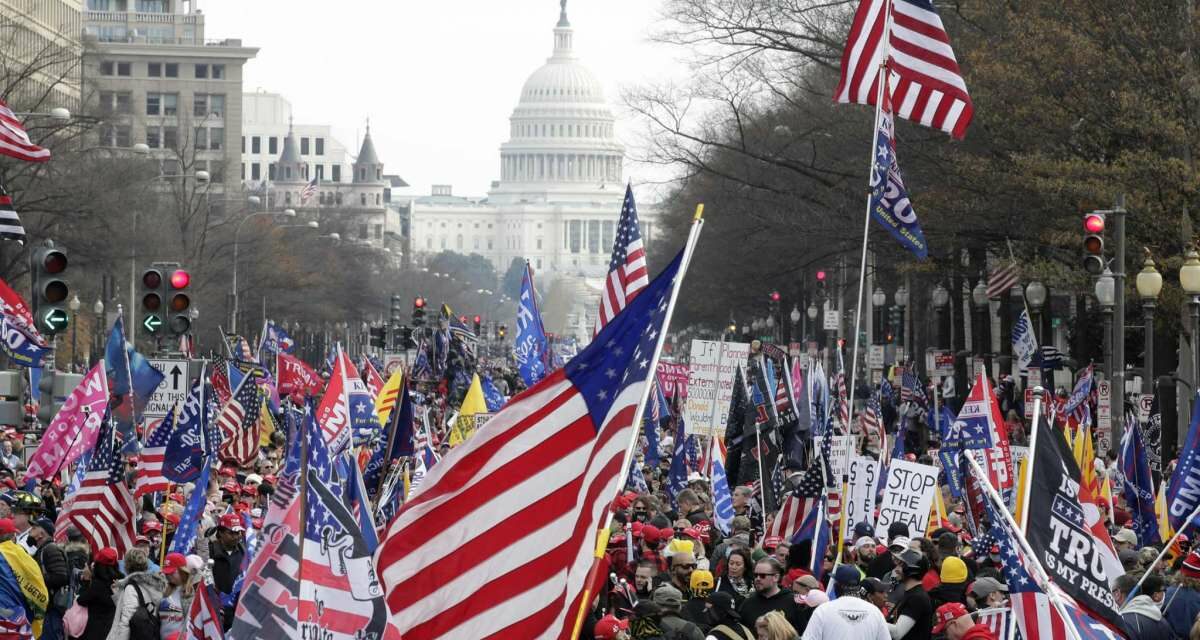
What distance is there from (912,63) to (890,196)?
1.12 metres

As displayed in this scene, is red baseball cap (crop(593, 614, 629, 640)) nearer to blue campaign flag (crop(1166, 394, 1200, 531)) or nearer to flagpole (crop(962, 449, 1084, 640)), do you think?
flagpole (crop(962, 449, 1084, 640))

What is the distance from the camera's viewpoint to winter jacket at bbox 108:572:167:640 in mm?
12641

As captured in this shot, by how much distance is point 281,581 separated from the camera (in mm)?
10234

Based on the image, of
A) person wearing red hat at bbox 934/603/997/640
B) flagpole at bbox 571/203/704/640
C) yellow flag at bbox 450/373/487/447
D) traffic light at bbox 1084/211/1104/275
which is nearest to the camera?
flagpole at bbox 571/203/704/640

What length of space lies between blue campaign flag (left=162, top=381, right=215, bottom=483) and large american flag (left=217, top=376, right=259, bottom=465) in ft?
15.0

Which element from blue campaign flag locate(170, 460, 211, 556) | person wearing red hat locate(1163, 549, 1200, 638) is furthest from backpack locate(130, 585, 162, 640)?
person wearing red hat locate(1163, 549, 1200, 638)

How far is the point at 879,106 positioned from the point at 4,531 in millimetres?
7741

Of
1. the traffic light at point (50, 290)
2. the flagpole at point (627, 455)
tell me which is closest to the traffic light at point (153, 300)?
the traffic light at point (50, 290)

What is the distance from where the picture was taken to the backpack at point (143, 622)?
12.6 metres

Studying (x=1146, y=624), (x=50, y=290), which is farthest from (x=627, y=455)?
(x=50, y=290)

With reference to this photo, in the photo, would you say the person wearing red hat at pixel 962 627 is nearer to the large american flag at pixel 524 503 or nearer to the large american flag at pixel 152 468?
the large american flag at pixel 524 503

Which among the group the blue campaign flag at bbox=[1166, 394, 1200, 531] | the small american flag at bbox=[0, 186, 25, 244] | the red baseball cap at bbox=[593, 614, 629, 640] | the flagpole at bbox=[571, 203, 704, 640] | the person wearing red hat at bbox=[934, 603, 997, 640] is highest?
the small american flag at bbox=[0, 186, 25, 244]

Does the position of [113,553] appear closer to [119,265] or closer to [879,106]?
[879,106]

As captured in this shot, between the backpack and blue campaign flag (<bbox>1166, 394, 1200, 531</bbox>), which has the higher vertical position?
blue campaign flag (<bbox>1166, 394, 1200, 531</bbox>)
